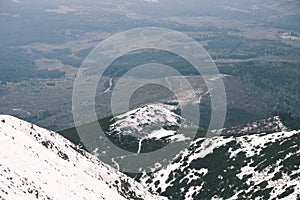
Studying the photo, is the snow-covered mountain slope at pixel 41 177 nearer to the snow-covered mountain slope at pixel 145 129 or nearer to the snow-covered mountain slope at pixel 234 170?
the snow-covered mountain slope at pixel 234 170

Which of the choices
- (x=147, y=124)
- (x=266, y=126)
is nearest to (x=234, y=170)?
(x=147, y=124)

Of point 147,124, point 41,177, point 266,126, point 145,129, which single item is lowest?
point 266,126

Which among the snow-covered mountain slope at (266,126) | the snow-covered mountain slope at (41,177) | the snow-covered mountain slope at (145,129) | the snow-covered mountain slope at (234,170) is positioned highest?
the snow-covered mountain slope at (41,177)

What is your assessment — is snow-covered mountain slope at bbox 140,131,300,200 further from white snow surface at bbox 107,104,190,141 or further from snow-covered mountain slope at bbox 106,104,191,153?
white snow surface at bbox 107,104,190,141

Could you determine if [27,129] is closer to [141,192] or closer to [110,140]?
[141,192]

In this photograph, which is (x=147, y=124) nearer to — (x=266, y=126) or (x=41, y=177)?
(x=266, y=126)

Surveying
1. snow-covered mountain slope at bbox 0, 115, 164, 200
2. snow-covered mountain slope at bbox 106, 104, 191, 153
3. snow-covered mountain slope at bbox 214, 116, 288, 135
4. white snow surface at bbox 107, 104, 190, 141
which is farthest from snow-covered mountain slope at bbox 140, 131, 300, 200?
snow-covered mountain slope at bbox 214, 116, 288, 135

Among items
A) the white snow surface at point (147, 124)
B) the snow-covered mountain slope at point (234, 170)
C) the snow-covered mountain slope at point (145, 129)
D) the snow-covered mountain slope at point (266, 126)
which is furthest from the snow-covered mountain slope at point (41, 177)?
the snow-covered mountain slope at point (266, 126)
